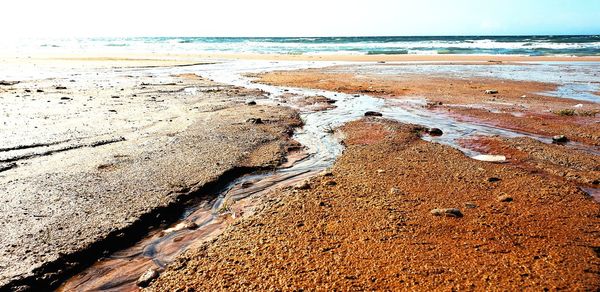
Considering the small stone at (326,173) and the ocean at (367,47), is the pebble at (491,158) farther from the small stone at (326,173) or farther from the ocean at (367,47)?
the ocean at (367,47)

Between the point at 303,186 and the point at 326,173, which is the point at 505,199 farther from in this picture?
the point at 303,186

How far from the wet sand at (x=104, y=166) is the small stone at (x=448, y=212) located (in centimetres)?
226

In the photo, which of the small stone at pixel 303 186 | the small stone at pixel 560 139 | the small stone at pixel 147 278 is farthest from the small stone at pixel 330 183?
the small stone at pixel 560 139

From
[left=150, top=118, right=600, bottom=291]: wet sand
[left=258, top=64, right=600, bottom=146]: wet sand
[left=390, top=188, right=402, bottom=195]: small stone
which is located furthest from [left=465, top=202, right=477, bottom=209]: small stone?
[left=258, top=64, right=600, bottom=146]: wet sand

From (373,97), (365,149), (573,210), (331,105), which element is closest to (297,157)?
(365,149)

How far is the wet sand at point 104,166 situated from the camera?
304 cm

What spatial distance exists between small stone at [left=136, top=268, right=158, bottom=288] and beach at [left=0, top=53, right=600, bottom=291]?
19mm

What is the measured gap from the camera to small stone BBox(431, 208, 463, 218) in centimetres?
358

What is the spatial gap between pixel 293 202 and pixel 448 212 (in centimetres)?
138

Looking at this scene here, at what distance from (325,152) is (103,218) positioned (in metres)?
3.27

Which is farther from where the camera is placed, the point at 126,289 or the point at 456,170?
the point at 456,170

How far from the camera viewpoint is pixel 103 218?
11.4 ft

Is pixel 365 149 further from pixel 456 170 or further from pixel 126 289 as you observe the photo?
pixel 126 289

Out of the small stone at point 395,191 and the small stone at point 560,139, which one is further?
the small stone at point 560,139
